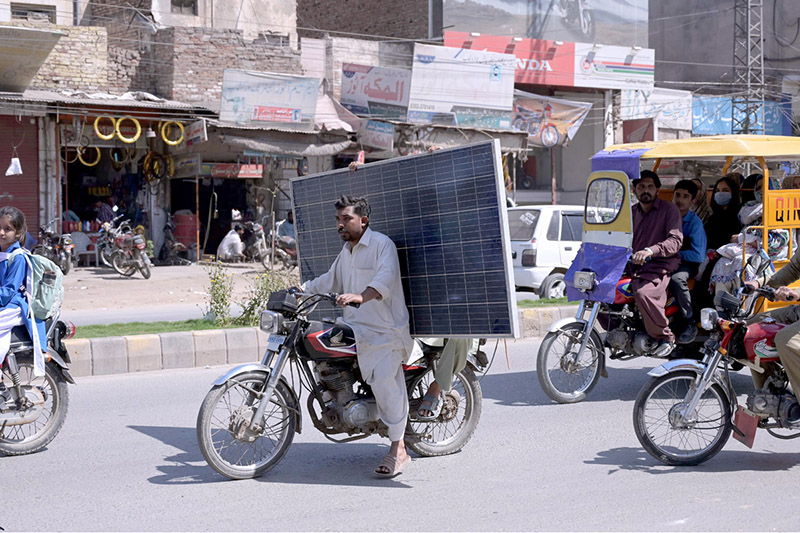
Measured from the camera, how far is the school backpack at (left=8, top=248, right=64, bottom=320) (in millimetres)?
5641

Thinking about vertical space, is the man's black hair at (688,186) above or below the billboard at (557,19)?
below

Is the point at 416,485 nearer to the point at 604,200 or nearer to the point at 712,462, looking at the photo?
the point at 712,462

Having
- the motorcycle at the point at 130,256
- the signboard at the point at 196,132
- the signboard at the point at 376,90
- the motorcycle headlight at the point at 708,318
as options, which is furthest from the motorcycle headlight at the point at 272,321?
the signboard at the point at 376,90

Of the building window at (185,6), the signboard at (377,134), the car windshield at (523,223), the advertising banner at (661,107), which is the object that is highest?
the building window at (185,6)

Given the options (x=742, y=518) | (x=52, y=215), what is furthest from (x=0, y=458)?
(x=52, y=215)

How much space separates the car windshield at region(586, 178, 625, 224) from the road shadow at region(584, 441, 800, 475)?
7.99 feet

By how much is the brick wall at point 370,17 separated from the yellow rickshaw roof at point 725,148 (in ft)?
63.5

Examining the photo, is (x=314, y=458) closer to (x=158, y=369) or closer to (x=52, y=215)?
(x=158, y=369)

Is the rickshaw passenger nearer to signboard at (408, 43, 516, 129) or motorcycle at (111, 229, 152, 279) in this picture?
motorcycle at (111, 229, 152, 279)

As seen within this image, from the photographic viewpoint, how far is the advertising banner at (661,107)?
28.5m

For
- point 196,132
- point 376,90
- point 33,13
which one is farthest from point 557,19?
point 33,13

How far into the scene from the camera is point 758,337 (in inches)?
204

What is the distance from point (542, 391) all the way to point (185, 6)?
23.3 m

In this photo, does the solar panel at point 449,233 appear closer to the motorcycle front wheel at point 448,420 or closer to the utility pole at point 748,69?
the motorcycle front wheel at point 448,420
